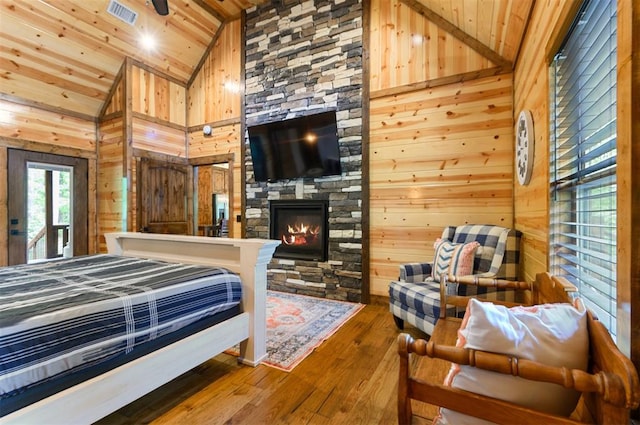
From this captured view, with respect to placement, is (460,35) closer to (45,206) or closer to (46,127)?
(46,127)

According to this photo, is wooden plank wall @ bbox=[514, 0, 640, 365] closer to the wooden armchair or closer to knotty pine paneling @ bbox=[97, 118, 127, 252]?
the wooden armchair

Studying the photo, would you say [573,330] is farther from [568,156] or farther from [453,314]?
[453,314]

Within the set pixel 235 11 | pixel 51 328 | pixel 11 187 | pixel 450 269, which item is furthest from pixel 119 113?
pixel 450 269

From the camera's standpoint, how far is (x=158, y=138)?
486cm

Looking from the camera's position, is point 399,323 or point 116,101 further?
point 116,101

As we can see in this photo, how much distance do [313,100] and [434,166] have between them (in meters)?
1.81

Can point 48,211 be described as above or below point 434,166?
below

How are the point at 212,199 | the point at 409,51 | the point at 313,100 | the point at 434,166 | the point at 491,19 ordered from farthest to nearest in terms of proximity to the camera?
the point at 212,199
the point at 313,100
the point at 409,51
the point at 434,166
the point at 491,19

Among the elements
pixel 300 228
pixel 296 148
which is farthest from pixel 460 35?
pixel 300 228

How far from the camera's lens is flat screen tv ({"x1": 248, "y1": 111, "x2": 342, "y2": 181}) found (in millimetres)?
3854

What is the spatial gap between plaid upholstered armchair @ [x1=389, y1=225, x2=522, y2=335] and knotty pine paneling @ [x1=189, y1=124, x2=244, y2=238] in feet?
9.22

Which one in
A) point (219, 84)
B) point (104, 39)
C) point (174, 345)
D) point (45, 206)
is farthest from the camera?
point (219, 84)

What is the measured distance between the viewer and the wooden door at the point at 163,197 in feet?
15.0

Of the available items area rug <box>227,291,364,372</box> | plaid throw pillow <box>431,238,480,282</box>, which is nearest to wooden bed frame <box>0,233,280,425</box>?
area rug <box>227,291,364,372</box>
